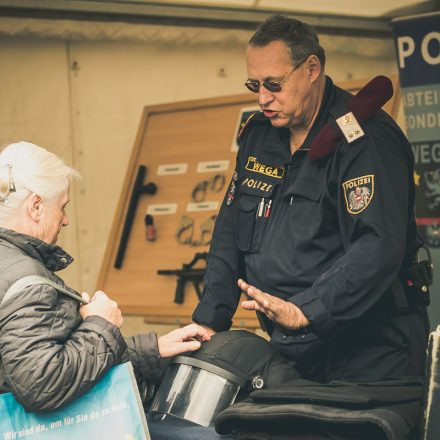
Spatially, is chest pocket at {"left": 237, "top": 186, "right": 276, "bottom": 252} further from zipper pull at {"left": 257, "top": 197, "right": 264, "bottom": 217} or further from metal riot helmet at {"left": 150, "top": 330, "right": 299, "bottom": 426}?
metal riot helmet at {"left": 150, "top": 330, "right": 299, "bottom": 426}

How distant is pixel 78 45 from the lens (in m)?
5.16

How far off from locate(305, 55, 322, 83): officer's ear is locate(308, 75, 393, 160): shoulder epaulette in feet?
0.51

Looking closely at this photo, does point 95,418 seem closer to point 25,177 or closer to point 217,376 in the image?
point 217,376

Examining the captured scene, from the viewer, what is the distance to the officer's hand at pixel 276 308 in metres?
2.50

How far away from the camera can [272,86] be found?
112 inches

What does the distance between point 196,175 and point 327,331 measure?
236cm

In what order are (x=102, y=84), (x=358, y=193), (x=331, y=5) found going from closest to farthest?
(x=358, y=193) → (x=331, y=5) → (x=102, y=84)

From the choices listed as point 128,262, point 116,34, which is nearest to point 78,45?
point 116,34

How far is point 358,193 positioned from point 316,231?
0.17 metres

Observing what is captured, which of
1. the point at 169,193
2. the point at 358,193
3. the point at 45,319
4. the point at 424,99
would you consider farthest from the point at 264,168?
the point at 169,193

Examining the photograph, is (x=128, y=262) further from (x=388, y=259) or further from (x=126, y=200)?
(x=388, y=259)

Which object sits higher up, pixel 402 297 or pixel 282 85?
pixel 282 85

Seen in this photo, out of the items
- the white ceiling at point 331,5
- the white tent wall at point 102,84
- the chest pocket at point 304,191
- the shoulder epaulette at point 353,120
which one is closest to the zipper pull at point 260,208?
the chest pocket at point 304,191

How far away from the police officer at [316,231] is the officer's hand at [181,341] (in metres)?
0.20
